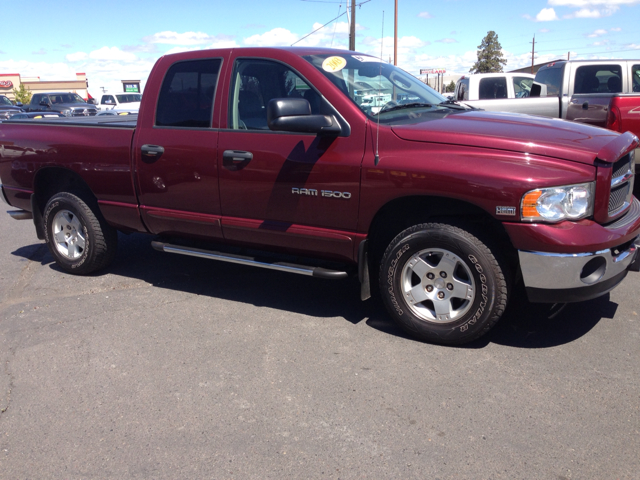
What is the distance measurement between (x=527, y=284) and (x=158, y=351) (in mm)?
2433

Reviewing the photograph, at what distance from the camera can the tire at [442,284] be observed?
11.7 feet

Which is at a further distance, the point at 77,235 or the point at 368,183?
the point at 77,235

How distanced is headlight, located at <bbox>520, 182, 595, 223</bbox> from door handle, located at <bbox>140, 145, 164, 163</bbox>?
281 cm

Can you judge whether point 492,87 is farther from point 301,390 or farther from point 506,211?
point 301,390

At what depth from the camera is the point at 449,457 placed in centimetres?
271

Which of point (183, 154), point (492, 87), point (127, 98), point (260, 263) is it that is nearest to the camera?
point (260, 263)

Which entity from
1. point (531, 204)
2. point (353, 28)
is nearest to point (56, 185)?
point (531, 204)

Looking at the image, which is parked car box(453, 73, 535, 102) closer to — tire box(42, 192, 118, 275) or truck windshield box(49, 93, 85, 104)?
tire box(42, 192, 118, 275)

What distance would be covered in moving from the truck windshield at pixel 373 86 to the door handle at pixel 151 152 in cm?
139

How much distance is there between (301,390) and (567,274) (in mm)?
1695

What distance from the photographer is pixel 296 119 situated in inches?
148

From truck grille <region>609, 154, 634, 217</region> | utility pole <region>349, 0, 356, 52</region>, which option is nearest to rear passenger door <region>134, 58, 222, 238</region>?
truck grille <region>609, 154, 634, 217</region>

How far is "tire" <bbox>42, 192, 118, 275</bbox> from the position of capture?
5293 mm

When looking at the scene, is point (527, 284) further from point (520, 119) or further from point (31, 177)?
point (31, 177)
